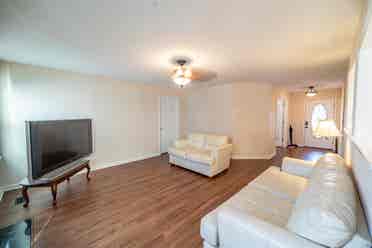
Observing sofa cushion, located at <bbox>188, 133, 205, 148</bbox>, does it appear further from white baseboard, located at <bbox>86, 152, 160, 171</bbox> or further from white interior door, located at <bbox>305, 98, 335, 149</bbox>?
white interior door, located at <bbox>305, 98, 335, 149</bbox>

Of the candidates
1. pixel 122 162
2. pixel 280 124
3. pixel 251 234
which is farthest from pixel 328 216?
pixel 280 124

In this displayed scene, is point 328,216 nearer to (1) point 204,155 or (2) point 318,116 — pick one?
(1) point 204,155

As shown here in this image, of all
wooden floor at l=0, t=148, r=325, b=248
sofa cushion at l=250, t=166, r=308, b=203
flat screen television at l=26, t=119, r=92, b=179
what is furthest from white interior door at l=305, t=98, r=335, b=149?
flat screen television at l=26, t=119, r=92, b=179

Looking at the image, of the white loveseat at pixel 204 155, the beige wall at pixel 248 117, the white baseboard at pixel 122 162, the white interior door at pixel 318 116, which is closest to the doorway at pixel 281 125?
the white interior door at pixel 318 116

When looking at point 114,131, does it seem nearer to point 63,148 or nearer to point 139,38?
point 63,148

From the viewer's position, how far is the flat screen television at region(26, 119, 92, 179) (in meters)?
2.33

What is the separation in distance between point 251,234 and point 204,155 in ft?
8.20

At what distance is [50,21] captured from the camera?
162 cm

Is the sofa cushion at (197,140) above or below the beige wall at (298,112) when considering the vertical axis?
below

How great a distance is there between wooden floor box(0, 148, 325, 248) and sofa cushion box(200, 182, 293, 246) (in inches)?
21.3

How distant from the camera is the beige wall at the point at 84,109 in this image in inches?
114

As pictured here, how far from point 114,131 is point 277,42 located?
4.01 meters

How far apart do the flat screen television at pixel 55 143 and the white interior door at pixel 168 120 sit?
234 centimetres

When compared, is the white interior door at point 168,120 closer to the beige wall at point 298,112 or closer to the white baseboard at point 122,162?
the white baseboard at point 122,162
